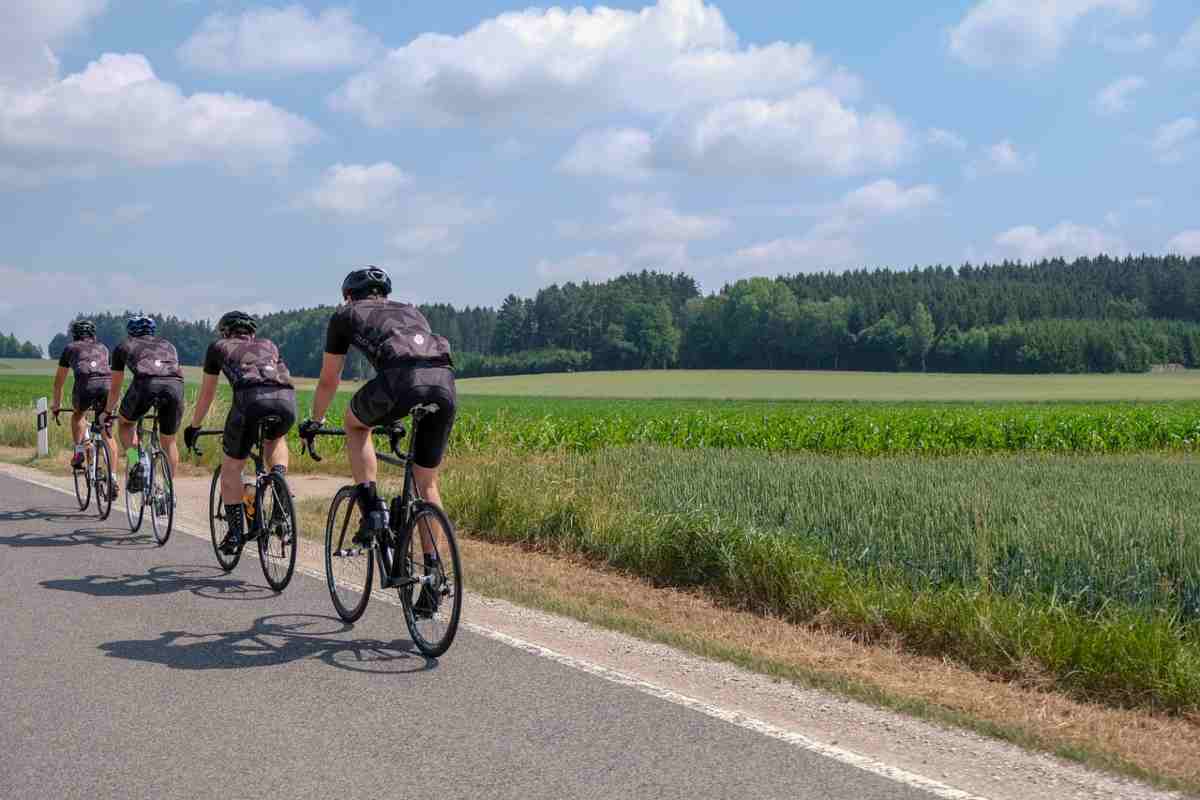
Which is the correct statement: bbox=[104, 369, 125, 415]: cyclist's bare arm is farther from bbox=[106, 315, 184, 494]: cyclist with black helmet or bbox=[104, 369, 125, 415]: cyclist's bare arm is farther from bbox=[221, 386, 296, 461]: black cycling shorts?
bbox=[221, 386, 296, 461]: black cycling shorts

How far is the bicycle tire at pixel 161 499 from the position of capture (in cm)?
954

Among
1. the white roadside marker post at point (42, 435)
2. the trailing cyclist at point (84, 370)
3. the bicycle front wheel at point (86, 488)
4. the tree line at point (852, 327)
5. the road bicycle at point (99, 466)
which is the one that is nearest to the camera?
the road bicycle at point (99, 466)

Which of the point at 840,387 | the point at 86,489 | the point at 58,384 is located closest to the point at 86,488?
the point at 86,489

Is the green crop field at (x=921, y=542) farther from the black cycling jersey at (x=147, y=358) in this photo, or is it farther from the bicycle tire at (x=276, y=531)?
the black cycling jersey at (x=147, y=358)

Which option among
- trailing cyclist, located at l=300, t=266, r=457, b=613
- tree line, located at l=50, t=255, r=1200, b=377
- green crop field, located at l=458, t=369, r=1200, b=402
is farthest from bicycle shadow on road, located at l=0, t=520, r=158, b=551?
tree line, located at l=50, t=255, r=1200, b=377

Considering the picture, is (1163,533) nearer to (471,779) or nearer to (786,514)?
(786,514)

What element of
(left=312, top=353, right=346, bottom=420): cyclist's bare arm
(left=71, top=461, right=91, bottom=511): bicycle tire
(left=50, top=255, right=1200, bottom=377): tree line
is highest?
(left=50, top=255, right=1200, bottom=377): tree line

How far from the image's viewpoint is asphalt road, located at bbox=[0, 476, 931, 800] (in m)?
4.00

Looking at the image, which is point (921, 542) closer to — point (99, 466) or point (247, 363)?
point (247, 363)

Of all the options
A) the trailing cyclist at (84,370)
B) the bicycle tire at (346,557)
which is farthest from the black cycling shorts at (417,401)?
the trailing cyclist at (84,370)

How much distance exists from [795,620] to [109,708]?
4.09 metres

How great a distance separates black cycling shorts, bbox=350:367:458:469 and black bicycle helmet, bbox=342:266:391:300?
0.59 meters

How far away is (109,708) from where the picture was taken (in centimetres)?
495

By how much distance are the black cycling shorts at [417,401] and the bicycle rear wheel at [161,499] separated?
4.33 meters
